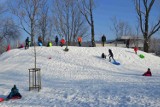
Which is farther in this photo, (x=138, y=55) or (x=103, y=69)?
(x=138, y=55)

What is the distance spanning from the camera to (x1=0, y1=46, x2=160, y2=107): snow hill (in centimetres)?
1243

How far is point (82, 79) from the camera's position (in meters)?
20.3

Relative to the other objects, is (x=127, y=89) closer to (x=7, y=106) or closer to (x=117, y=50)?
(x=7, y=106)

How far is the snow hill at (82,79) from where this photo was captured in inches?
489

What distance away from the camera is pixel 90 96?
13.3 meters

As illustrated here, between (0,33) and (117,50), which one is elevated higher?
(0,33)

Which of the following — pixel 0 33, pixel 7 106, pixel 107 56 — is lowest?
pixel 7 106

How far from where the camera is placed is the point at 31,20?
1789 inches

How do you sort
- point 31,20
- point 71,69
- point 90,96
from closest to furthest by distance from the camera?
point 90,96 → point 71,69 → point 31,20

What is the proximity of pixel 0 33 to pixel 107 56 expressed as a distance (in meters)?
32.4

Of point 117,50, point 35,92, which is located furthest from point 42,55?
point 35,92

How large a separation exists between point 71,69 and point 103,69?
10.3 ft

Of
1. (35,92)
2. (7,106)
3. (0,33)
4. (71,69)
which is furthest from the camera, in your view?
(0,33)

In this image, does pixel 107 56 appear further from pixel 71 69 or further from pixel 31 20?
pixel 31 20
